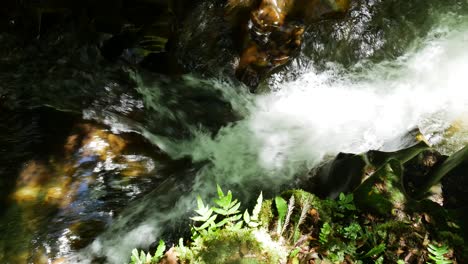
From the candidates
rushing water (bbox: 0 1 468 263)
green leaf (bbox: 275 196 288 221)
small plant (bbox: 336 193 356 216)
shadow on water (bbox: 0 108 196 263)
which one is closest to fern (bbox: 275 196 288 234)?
green leaf (bbox: 275 196 288 221)

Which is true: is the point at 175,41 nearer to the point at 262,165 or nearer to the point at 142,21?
the point at 142,21

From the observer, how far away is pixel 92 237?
11.1ft

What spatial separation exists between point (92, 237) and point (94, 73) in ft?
8.57

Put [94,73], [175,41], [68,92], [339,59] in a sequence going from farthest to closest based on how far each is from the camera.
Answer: [339,59] → [175,41] → [94,73] → [68,92]

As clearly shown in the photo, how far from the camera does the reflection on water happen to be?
3189 millimetres

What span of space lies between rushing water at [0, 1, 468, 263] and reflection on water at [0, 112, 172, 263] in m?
0.01

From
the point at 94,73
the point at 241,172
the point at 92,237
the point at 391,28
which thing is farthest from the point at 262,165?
the point at 391,28

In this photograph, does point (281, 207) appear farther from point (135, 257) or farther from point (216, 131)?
point (216, 131)

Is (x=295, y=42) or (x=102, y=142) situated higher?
(x=295, y=42)

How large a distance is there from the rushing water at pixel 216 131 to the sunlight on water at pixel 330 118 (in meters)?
0.02

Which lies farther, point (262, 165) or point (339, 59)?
point (339, 59)

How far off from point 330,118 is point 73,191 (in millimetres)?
3996

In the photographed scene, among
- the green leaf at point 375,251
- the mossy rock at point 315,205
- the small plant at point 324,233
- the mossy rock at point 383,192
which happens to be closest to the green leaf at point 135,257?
the mossy rock at point 315,205

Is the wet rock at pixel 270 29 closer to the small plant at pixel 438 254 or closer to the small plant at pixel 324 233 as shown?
the small plant at pixel 324 233
